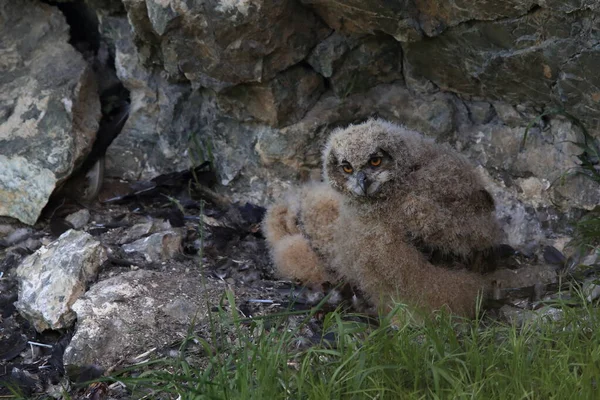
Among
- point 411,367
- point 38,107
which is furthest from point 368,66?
point 411,367

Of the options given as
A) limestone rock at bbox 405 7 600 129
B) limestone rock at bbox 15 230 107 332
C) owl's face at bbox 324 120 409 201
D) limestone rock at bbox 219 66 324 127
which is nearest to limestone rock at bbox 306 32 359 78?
limestone rock at bbox 219 66 324 127

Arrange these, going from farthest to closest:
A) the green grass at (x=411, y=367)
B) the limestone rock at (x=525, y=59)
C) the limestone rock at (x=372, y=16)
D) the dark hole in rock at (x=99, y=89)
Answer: the dark hole in rock at (x=99, y=89), the limestone rock at (x=372, y=16), the limestone rock at (x=525, y=59), the green grass at (x=411, y=367)

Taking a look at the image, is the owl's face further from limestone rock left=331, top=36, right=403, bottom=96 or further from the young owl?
limestone rock left=331, top=36, right=403, bottom=96

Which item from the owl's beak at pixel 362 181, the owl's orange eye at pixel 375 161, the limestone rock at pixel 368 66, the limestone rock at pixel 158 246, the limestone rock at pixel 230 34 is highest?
the limestone rock at pixel 230 34

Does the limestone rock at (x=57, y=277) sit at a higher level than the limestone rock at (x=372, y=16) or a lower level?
lower

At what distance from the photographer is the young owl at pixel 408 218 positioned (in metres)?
4.34

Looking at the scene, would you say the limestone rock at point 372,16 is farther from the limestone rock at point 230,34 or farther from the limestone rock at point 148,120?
the limestone rock at point 148,120

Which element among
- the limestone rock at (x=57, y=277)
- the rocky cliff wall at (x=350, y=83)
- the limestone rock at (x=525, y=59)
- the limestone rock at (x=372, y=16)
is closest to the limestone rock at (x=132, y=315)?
the limestone rock at (x=57, y=277)

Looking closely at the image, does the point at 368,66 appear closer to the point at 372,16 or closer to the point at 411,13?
the point at 372,16

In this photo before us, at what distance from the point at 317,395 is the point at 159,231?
7.91 feet

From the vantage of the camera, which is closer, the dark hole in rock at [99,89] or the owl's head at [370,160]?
the owl's head at [370,160]

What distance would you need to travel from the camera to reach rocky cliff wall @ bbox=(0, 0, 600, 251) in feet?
14.6

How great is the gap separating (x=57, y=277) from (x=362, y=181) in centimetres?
175

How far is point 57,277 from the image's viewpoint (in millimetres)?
4527
